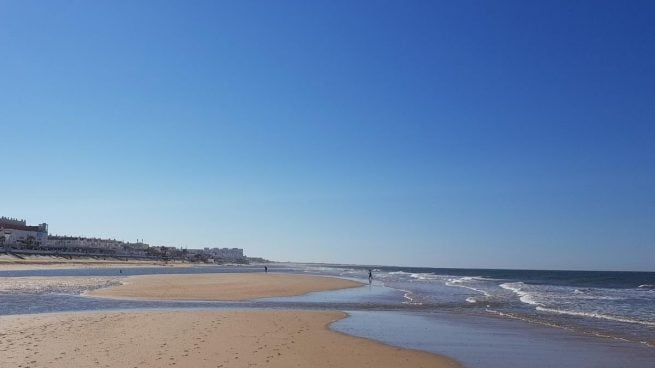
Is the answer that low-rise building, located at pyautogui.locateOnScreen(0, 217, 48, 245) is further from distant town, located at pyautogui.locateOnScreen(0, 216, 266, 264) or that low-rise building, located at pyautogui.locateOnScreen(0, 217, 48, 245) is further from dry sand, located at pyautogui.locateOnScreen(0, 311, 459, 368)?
dry sand, located at pyautogui.locateOnScreen(0, 311, 459, 368)

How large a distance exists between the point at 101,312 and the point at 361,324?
11.6 metres

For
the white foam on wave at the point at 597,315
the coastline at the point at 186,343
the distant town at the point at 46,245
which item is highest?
the distant town at the point at 46,245

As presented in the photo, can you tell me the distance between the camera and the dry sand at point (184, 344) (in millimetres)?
12586

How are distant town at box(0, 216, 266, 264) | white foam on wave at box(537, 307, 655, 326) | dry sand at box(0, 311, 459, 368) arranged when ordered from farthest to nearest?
distant town at box(0, 216, 266, 264)
white foam on wave at box(537, 307, 655, 326)
dry sand at box(0, 311, 459, 368)

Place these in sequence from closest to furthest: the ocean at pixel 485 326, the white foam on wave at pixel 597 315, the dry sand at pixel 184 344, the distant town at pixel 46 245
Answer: the dry sand at pixel 184 344 < the ocean at pixel 485 326 < the white foam on wave at pixel 597 315 < the distant town at pixel 46 245

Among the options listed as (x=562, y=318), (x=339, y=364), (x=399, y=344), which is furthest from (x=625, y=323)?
(x=339, y=364)

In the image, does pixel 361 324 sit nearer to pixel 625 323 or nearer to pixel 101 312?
pixel 101 312

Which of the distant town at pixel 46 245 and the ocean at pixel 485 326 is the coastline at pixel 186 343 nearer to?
the ocean at pixel 485 326

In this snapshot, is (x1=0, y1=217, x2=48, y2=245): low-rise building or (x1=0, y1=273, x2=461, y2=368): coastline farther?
(x1=0, y1=217, x2=48, y2=245): low-rise building

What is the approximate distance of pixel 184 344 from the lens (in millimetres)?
14938

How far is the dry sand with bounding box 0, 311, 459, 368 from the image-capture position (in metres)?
12.6

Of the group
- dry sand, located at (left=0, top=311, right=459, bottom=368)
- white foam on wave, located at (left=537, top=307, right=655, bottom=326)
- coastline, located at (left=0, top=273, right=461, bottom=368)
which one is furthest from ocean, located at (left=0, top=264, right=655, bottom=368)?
dry sand, located at (left=0, top=311, right=459, bottom=368)

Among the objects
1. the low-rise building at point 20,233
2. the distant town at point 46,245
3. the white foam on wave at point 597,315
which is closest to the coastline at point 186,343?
the white foam on wave at point 597,315

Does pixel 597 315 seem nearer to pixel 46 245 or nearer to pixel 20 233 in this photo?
pixel 46 245
